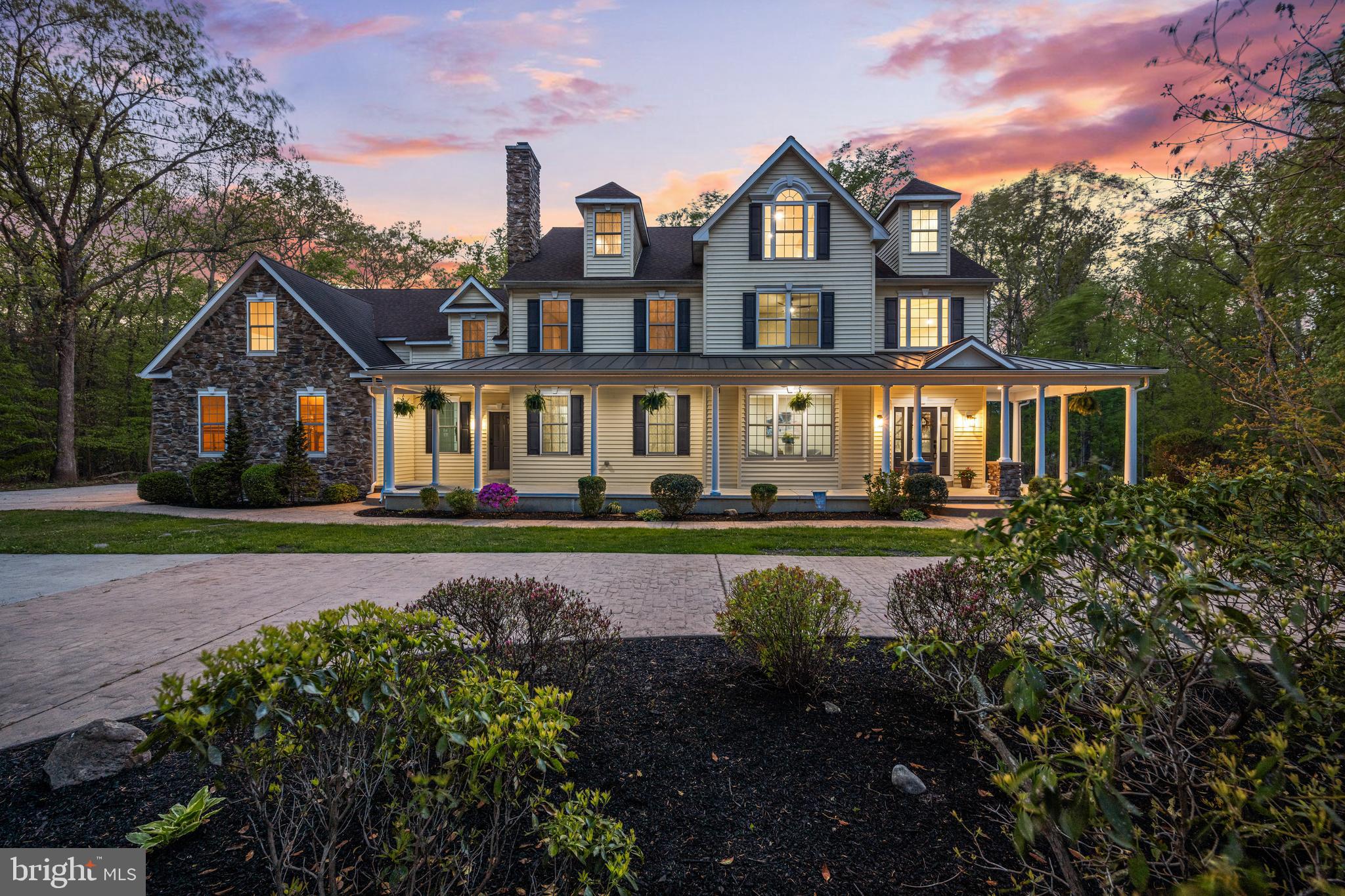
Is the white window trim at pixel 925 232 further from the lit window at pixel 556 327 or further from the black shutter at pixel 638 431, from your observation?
the lit window at pixel 556 327

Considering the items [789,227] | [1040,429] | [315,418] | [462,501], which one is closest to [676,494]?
[462,501]

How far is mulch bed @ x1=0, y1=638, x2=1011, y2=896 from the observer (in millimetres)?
2061

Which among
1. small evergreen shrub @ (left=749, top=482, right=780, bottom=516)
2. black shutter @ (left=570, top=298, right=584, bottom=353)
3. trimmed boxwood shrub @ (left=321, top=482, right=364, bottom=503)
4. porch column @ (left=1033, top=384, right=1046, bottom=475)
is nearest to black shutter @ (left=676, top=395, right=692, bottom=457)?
small evergreen shrub @ (left=749, top=482, right=780, bottom=516)

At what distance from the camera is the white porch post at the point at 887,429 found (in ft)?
43.0

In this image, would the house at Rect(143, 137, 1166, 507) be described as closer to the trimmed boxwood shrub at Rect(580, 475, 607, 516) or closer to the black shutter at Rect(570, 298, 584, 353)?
the black shutter at Rect(570, 298, 584, 353)

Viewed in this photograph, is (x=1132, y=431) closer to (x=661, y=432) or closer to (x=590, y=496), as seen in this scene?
(x=661, y=432)

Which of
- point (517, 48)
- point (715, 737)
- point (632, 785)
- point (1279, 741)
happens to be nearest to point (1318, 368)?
point (1279, 741)

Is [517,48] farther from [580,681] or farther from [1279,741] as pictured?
[1279,741]

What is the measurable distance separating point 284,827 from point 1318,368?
772 centimetres

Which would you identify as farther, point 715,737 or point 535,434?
point 535,434

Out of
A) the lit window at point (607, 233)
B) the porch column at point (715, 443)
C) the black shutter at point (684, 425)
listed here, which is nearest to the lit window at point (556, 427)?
the black shutter at point (684, 425)

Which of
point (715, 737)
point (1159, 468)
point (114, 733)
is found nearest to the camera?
point (114, 733)

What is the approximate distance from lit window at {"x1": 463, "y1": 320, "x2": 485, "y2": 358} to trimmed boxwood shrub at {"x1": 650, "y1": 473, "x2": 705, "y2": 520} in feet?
27.8

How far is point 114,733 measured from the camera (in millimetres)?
2729
